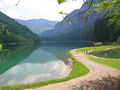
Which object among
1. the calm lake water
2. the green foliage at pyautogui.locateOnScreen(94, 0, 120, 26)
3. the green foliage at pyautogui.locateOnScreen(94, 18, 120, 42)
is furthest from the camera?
the green foliage at pyautogui.locateOnScreen(94, 18, 120, 42)

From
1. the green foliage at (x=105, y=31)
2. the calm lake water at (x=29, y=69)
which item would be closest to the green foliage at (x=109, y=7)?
the calm lake water at (x=29, y=69)

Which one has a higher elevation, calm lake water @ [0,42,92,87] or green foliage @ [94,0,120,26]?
green foliage @ [94,0,120,26]

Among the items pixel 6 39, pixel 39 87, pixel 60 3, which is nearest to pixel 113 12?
pixel 60 3

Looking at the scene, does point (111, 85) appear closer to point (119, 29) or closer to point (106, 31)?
point (119, 29)

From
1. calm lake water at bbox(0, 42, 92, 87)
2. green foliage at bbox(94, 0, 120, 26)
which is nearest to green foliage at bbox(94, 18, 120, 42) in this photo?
calm lake water at bbox(0, 42, 92, 87)

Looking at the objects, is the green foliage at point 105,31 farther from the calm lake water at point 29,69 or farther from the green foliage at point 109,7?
the green foliage at point 109,7

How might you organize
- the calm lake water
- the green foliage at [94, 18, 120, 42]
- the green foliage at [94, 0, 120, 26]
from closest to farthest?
Answer: the green foliage at [94, 0, 120, 26] → the calm lake water → the green foliage at [94, 18, 120, 42]

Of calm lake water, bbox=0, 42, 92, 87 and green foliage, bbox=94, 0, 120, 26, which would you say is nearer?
green foliage, bbox=94, 0, 120, 26

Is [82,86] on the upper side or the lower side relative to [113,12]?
lower

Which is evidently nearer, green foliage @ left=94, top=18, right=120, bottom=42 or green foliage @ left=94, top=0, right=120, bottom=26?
green foliage @ left=94, top=0, right=120, bottom=26

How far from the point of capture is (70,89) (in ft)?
51.8

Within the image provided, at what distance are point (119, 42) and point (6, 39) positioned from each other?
101 m

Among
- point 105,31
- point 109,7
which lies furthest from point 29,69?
point 105,31

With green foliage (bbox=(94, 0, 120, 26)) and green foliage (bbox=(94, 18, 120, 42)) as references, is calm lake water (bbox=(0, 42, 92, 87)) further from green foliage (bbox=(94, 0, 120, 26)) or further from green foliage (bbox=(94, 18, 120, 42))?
green foliage (bbox=(94, 18, 120, 42))
